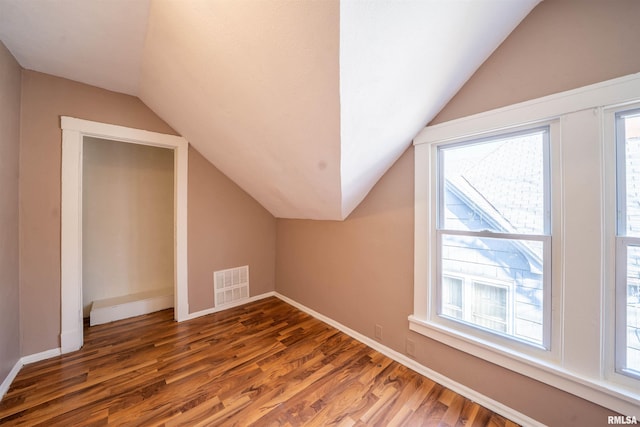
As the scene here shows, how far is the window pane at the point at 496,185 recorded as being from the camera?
1415mm

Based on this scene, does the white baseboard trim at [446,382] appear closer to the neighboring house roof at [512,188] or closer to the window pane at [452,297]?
the window pane at [452,297]

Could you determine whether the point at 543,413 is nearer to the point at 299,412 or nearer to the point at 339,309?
the point at 299,412

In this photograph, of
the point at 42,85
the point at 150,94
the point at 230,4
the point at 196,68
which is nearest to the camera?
the point at 230,4

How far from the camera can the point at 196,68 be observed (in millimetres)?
1691

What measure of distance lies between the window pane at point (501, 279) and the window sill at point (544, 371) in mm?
126

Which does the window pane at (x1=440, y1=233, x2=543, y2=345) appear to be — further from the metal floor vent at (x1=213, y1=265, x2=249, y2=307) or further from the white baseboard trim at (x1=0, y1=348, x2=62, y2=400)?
the white baseboard trim at (x1=0, y1=348, x2=62, y2=400)

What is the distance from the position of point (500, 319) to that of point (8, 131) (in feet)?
12.3

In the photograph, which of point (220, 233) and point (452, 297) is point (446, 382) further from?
point (220, 233)

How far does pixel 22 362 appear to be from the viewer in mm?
1905

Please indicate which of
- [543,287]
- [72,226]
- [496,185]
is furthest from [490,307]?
[72,226]

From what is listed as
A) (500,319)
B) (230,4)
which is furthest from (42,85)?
(500,319)

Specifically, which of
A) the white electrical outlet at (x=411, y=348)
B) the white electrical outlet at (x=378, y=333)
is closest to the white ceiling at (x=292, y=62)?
the white electrical outlet at (x=378, y=333)

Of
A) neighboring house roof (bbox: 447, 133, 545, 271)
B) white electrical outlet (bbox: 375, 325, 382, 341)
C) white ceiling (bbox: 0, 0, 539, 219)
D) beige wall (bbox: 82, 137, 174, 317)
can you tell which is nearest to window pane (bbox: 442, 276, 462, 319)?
neighboring house roof (bbox: 447, 133, 545, 271)

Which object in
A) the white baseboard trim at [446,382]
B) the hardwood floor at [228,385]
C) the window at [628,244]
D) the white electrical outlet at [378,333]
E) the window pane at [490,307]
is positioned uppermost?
the window at [628,244]
